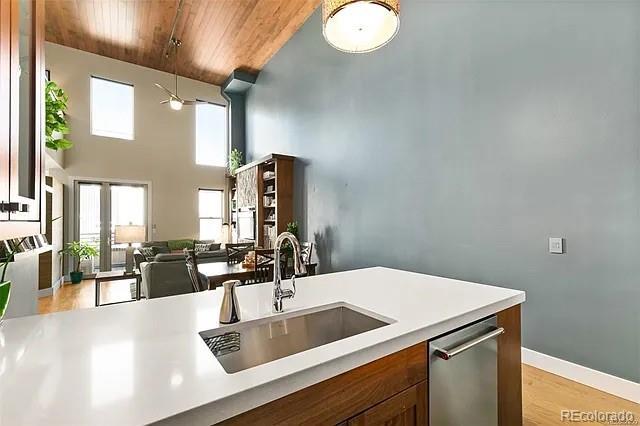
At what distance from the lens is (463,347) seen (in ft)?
3.67

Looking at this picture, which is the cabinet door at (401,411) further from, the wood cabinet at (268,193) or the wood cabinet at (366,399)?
the wood cabinet at (268,193)

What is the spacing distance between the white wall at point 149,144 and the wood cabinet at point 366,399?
775cm

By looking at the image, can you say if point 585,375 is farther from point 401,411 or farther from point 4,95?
point 4,95

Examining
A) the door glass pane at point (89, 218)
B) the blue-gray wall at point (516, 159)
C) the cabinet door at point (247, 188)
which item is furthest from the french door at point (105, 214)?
the blue-gray wall at point (516, 159)

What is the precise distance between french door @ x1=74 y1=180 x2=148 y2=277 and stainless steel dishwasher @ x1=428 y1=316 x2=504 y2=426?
23.6 ft

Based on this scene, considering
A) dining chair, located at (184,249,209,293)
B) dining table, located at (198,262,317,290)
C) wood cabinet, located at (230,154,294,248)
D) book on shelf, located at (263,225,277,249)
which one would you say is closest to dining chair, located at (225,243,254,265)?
dining table, located at (198,262,317,290)

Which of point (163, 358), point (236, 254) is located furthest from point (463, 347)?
point (236, 254)

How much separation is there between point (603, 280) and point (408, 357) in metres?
2.08

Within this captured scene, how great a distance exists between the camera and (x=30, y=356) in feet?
2.70

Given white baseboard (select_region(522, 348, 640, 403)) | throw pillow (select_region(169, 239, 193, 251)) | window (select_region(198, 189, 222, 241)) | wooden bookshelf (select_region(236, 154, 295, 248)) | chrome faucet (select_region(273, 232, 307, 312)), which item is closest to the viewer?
chrome faucet (select_region(273, 232, 307, 312))

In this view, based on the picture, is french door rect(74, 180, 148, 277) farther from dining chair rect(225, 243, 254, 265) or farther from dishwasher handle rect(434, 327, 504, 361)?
dishwasher handle rect(434, 327, 504, 361)

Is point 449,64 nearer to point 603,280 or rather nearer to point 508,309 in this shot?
point 603,280

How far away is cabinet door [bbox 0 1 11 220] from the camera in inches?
29.6

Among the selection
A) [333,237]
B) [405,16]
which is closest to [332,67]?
[405,16]
